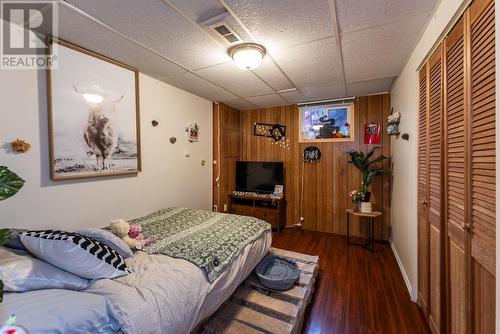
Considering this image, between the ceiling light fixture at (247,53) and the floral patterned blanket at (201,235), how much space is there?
1.65 meters

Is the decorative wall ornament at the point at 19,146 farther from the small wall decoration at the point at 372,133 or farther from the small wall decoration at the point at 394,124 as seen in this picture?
the small wall decoration at the point at 372,133

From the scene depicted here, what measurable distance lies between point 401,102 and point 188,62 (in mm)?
2588

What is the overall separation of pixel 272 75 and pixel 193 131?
61.0 inches

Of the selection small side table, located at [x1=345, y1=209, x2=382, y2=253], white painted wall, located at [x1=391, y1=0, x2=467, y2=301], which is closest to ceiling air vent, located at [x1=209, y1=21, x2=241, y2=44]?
white painted wall, located at [x1=391, y1=0, x2=467, y2=301]

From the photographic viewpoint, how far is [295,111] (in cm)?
416

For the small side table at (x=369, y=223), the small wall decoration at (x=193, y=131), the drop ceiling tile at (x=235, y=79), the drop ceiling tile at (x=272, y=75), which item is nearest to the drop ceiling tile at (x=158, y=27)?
the drop ceiling tile at (x=235, y=79)

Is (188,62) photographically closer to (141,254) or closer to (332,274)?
(141,254)

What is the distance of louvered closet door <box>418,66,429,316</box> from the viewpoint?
69.1 inches

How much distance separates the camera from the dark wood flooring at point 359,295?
176 cm

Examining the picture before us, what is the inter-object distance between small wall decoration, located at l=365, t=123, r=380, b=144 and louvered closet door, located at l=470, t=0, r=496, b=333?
2571 millimetres

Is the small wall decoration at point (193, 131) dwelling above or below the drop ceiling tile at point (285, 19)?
below

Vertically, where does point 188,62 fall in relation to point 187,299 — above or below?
above

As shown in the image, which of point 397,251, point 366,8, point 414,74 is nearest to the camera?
point 366,8

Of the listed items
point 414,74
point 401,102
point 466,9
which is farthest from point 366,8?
point 401,102
